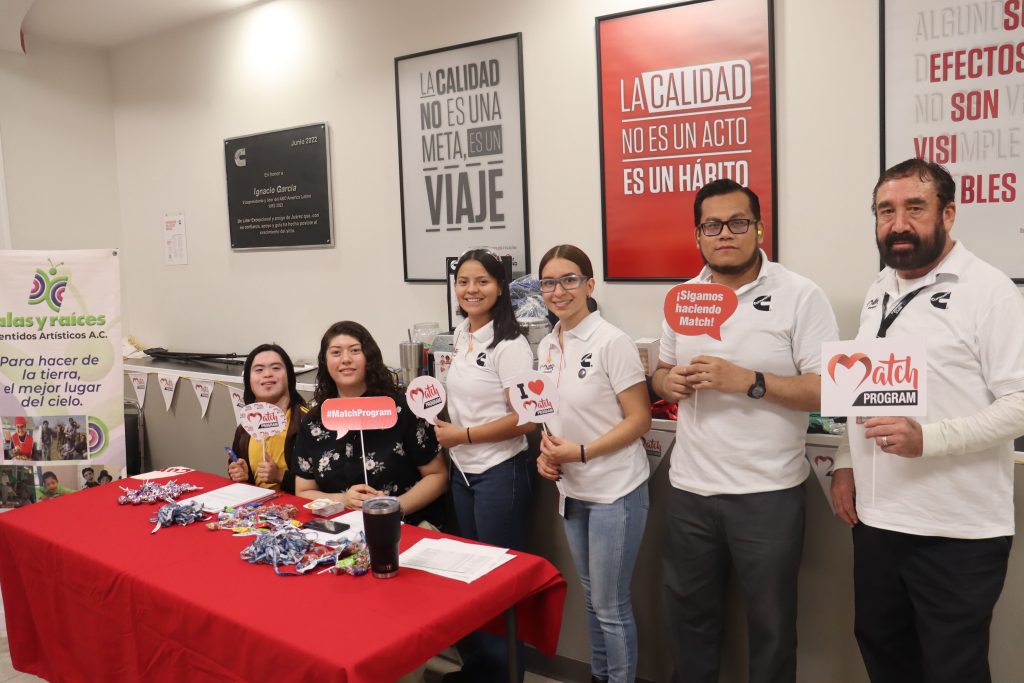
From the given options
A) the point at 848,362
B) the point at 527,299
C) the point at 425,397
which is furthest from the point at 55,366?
the point at 848,362

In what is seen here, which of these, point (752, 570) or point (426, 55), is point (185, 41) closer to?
point (426, 55)

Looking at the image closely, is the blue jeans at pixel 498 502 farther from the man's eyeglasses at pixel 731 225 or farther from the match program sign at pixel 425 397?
the man's eyeglasses at pixel 731 225

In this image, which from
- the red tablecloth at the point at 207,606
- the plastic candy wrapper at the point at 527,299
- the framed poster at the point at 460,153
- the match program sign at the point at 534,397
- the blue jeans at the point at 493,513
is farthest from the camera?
the framed poster at the point at 460,153

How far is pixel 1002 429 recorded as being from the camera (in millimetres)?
1656

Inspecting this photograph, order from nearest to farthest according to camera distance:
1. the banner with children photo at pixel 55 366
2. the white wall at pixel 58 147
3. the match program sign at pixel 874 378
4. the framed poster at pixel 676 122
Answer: the match program sign at pixel 874 378 → the framed poster at pixel 676 122 → the banner with children photo at pixel 55 366 → the white wall at pixel 58 147

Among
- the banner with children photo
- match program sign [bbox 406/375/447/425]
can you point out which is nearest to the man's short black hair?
match program sign [bbox 406/375/447/425]

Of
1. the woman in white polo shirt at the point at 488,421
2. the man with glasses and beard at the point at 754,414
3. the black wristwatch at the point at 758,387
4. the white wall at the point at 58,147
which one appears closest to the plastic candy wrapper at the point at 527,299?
the woman in white polo shirt at the point at 488,421

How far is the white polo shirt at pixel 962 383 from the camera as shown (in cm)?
169

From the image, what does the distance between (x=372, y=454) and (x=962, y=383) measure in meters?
1.69

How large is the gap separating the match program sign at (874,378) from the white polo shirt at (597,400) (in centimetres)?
59

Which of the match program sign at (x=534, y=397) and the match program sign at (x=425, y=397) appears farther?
the match program sign at (x=425, y=397)

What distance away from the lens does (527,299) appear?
9.97 feet

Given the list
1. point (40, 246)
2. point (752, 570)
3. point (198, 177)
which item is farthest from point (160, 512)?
point (40, 246)

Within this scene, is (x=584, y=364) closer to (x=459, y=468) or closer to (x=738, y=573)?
(x=459, y=468)
